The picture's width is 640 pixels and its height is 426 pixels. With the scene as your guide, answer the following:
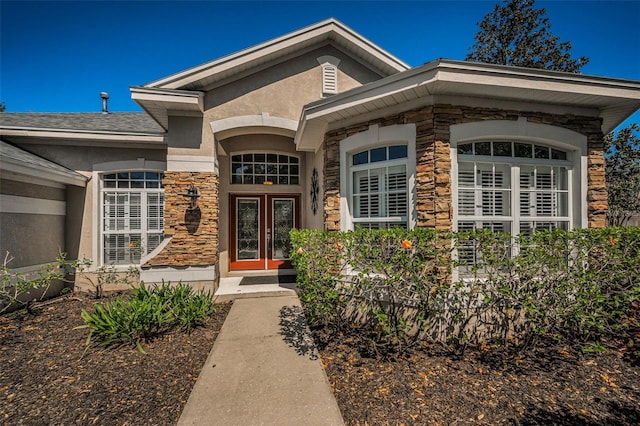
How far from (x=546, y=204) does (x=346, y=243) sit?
3.49m

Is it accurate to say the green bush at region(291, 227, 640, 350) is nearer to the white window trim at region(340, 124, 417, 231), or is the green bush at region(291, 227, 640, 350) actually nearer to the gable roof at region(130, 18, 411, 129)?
the white window trim at region(340, 124, 417, 231)

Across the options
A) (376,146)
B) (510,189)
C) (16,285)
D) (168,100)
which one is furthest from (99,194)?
(510,189)

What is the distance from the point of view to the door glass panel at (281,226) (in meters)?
8.62

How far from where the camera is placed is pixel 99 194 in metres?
7.51

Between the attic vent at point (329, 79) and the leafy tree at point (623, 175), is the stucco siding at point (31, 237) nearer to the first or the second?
the attic vent at point (329, 79)

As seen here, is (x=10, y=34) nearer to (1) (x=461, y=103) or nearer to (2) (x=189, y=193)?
(2) (x=189, y=193)

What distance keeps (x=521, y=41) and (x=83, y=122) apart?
1885 centimetres

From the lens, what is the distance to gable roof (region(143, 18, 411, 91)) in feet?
20.3

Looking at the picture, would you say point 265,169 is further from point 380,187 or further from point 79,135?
point 79,135

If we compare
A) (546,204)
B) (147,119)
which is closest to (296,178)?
(147,119)

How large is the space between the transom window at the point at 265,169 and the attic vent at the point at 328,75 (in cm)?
231

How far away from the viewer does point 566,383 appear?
Result: 3.17 metres

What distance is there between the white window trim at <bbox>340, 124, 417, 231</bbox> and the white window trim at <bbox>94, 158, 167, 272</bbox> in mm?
5873

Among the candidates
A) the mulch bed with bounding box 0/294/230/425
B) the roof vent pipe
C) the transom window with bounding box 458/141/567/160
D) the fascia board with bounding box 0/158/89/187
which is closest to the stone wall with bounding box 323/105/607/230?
the transom window with bounding box 458/141/567/160
